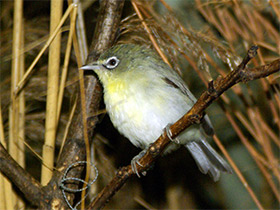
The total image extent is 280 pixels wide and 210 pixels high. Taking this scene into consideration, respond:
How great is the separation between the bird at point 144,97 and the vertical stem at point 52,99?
0.20 meters

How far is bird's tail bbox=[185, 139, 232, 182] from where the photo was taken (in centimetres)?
222

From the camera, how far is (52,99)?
188 cm

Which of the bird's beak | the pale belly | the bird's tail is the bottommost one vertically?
the bird's tail

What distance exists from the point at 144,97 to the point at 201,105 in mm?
603

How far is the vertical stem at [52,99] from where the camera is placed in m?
1.85

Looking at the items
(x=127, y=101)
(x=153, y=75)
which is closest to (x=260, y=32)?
(x=153, y=75)

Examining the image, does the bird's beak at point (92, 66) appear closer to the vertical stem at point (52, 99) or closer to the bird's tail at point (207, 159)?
the vertical stem at point (52, 99)

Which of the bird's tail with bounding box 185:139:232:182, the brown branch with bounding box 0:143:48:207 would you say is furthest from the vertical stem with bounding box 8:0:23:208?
the bird's tail with bounding box 185:139:232:182

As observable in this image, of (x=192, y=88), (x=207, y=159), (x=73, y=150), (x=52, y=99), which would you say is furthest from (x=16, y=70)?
(x=192, y=88)

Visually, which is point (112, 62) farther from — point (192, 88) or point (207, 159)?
point (192, 88)

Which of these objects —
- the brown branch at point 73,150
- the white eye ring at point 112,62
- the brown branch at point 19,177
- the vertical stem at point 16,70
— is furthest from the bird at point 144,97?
the brown branch at point 19,177

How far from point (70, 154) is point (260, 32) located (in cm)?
153

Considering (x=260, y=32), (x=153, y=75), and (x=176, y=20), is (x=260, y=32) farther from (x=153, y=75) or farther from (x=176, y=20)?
(x=153, y=75)

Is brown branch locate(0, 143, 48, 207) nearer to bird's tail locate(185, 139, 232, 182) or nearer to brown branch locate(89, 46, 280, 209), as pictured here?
brown branch locate(89, 46, 280, 209)
